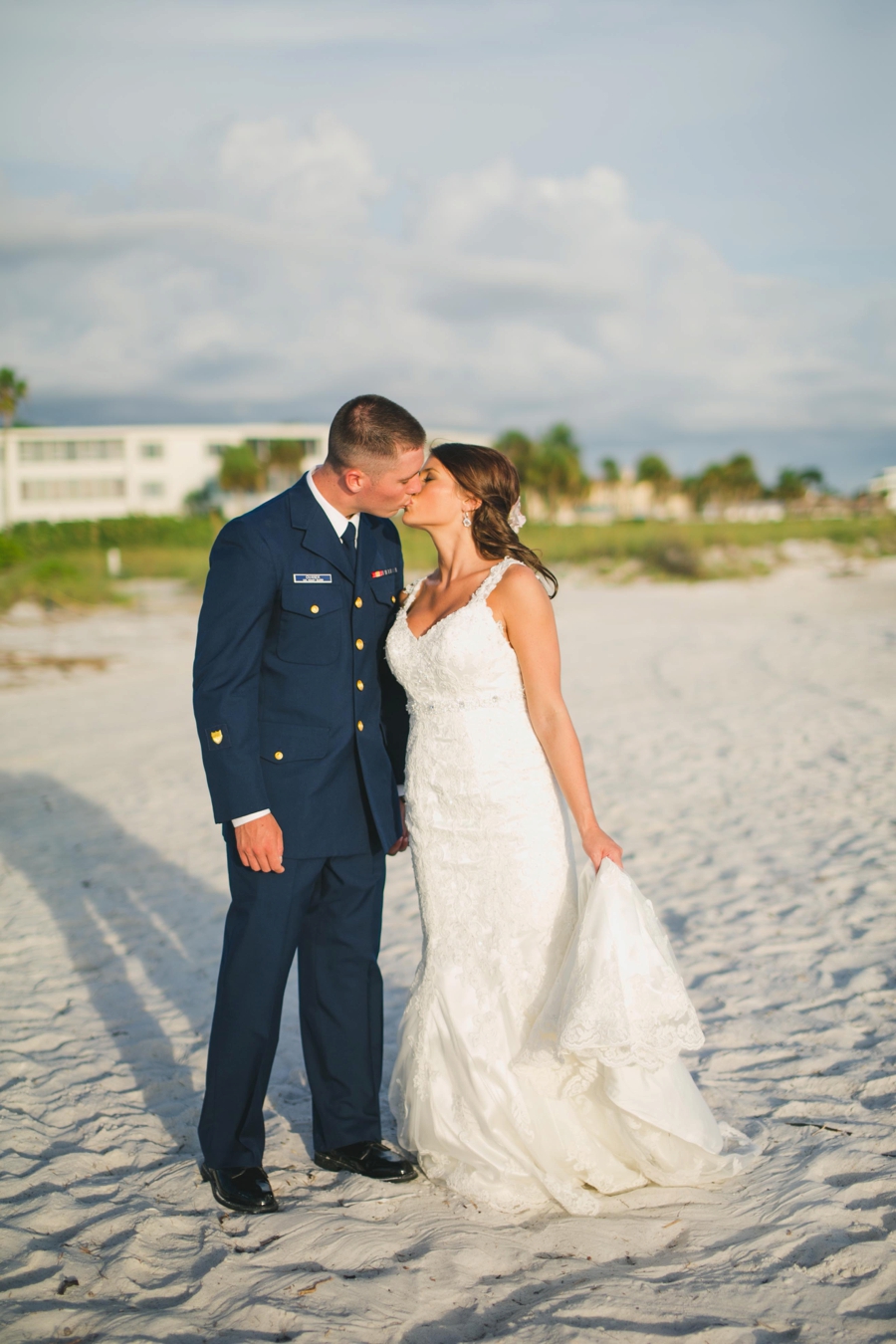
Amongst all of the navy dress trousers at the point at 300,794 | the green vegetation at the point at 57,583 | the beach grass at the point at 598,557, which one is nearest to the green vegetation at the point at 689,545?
the beach grass at the point at 598,557

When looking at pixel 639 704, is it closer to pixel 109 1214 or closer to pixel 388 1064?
pixel 388 1064

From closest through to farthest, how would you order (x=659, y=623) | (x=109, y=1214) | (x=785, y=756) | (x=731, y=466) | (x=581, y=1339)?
(x=581, y=1339)
(x=109, y=1214)
(x=785, y=756)
(x=659, y=623)
(x=731, y=466)

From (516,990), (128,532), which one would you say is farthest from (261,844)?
(128,532)

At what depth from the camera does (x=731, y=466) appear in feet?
244

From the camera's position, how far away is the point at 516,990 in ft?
10.1

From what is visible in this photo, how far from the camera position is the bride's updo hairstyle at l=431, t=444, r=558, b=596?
326 cm

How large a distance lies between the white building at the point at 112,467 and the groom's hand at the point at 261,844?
206ft

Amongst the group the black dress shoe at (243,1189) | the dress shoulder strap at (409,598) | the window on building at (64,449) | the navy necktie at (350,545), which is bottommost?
the black dress shoe at (243,1189)

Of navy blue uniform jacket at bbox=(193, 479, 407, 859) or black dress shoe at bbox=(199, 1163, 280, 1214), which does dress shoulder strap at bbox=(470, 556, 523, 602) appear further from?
black dress shoe at bbox=(199, 1163, 280, 1214)

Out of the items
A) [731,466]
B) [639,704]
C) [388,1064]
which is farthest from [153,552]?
[731,466]

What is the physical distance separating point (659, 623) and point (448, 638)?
632 inches

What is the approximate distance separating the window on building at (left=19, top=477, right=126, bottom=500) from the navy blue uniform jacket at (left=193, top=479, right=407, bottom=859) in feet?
215

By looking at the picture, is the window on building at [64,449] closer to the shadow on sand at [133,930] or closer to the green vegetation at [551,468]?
the green vegetation at [551,468]

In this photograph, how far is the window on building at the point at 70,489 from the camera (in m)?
63.2
